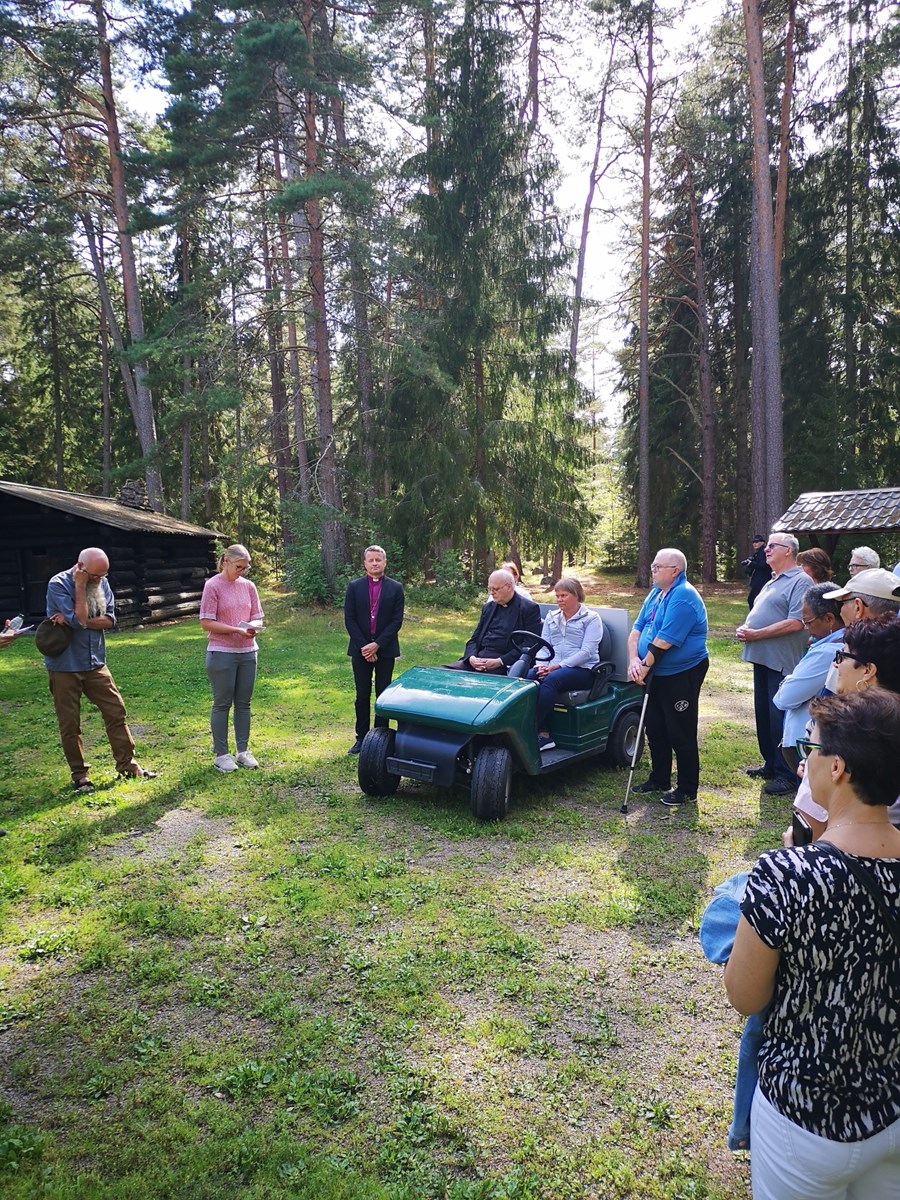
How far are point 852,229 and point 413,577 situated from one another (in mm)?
17217

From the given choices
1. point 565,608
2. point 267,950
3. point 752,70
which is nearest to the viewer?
point 267,950

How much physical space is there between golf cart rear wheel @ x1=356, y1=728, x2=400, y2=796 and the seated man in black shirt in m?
0.89

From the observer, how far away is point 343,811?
219 inches

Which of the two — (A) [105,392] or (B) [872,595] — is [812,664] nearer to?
(B) [872,595]

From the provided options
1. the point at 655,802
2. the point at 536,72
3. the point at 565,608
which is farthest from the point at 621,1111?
the point at 536,72

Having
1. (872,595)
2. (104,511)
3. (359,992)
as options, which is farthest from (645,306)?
(359,992)

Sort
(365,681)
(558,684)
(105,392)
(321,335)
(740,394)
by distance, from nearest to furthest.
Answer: (558,684), (365,681), (321,335), (740,394), (105,392)

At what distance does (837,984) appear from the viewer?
5.04ft

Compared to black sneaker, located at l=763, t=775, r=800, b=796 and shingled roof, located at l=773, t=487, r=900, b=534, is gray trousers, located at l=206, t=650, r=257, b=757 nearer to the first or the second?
black sneaker, located at l=763, t=775, r=800, b=796

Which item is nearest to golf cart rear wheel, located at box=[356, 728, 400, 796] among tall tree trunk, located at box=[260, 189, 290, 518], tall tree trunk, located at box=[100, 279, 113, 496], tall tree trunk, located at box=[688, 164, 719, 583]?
tall tree trunk, located at box=[260, 189, 290, 518]

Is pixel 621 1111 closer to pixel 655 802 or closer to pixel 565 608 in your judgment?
pixel 655 802

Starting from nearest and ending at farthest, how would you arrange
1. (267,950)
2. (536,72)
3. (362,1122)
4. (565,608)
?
(362,1122) → (267,950) → (565,608) → (536,72)

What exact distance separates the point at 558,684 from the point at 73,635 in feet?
12.9

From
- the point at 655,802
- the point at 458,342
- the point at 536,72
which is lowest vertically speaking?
the point at 655,802
